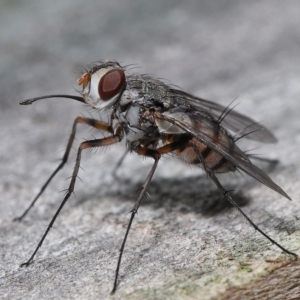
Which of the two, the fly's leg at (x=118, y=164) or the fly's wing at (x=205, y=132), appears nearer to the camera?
the fly's wing at (x=205, y=132)

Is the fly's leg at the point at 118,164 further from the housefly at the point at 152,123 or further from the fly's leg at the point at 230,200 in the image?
the fly's leg at the point at 230,200

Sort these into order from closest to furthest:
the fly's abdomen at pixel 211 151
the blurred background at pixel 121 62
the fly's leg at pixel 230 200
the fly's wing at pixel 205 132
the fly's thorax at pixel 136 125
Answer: the fly's leg at pixel 230 200 < the fly's wing at pixel 205 132 < the fly's abdomen at pixel 211 151 < the fly's thorax at pixel 136 125 < the blurred background at pixel 121 62

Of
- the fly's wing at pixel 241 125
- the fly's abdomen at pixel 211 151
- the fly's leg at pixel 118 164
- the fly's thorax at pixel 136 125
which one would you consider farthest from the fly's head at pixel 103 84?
the fly's leg at pixel 118 164

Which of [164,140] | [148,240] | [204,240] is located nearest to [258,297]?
[204,240]

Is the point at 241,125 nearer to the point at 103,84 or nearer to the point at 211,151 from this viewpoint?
the point at 211,151

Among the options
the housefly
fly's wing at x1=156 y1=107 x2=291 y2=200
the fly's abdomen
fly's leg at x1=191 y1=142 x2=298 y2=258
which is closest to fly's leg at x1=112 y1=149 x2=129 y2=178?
the housefly

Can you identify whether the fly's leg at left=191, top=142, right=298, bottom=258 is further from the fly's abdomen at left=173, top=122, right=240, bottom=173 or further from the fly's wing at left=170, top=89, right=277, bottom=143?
the fly's wing at left=170, top=89, right=277, bottom=143

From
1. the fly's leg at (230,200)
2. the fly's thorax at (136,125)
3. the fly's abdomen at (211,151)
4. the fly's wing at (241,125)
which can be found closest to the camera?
the fly's leg at (230,200)
